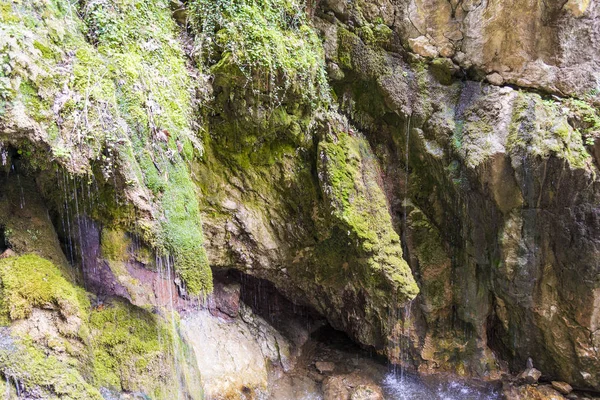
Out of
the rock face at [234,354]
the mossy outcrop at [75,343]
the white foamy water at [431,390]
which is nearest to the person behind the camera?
the mossy outcrop at [75,343]

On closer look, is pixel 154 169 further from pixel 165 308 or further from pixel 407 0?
pixel 407 0

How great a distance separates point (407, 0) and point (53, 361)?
7.41 meters

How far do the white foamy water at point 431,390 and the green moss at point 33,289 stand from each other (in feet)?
17.7

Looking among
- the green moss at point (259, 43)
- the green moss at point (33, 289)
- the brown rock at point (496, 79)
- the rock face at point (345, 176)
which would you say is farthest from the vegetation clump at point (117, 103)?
the brown rock at point (496, 79)

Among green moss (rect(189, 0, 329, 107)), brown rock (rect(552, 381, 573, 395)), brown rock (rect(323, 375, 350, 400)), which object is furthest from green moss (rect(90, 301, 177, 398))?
brown rock (rect(552, 381, 573, 395))

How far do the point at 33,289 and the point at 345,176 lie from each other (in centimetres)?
422

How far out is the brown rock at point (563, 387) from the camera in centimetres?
660

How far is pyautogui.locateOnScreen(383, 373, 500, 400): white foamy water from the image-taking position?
21.6ft

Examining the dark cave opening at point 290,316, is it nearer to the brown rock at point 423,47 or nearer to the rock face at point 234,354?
the rock face at point 234,354

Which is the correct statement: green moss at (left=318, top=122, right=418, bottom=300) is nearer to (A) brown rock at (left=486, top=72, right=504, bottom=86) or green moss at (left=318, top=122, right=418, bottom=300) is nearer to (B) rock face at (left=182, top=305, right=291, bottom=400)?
(B) rock face at (left=182, top=305, right=291, bottom=400)

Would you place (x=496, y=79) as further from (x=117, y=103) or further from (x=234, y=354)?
(x=234, y=354)

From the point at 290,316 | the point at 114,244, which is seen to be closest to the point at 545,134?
the point at 290,316

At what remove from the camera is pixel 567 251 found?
6215 mm

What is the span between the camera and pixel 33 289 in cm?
315
